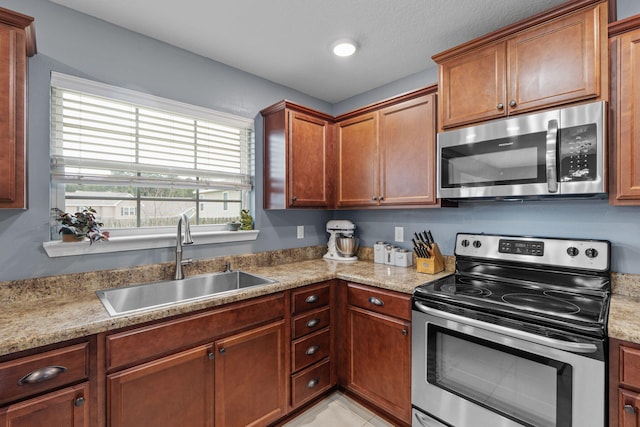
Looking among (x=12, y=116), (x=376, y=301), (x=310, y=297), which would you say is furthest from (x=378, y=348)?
(x=12, y=116)

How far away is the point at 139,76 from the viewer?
1.94 metres

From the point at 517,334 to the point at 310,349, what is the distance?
1242 millimetres

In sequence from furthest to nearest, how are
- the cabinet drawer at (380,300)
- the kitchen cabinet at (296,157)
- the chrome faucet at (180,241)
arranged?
the kitchen cabinet at (296,157), the chrome faucet at (180,241), the cabinet drawer at (380,300)

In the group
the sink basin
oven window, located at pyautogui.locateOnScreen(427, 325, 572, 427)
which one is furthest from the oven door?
the sink basin

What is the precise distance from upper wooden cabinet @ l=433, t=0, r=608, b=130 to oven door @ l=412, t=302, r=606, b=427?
1.17 m

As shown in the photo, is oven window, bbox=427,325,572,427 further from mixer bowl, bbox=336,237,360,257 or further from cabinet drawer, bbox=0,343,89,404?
cabinet drawer, bbox=0,343,89,404

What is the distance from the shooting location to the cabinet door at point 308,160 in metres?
2.40

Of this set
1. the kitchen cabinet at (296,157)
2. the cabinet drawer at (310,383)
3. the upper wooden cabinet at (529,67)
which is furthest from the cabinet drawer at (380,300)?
the upper wooden cabinet at (529,67)

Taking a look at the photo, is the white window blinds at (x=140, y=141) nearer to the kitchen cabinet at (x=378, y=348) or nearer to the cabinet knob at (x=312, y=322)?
the cabinet knob at (x=312, y=322)

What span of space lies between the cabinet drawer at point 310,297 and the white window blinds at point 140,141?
3.30ft

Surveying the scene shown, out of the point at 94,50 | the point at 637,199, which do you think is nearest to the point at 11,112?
the point at 94,50

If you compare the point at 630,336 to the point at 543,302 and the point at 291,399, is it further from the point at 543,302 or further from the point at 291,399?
the point at 291,399

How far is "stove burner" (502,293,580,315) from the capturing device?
1.41m

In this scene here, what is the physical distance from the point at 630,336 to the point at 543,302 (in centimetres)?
40
